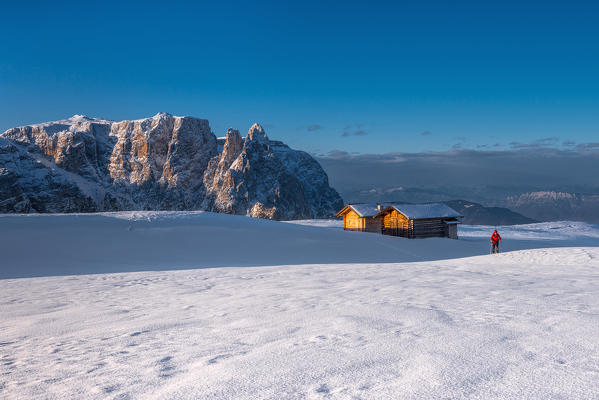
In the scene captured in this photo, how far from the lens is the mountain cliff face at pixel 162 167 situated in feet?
491

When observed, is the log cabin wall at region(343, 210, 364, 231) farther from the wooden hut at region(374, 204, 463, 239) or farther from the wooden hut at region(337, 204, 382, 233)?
the wooden hut at region(374, 204, 463, 239)

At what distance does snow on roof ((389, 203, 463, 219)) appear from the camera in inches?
1435

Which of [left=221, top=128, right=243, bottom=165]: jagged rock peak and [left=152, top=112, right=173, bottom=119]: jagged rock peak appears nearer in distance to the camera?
[left=221, top=128, right=243, bottom=165]: jagged rock peak

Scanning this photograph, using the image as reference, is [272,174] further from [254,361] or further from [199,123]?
[254,361]

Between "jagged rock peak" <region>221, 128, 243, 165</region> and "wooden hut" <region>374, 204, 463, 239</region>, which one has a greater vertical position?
"jagged rock peak" <region>221, 128, 243, 165</region>

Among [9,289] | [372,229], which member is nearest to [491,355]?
[9,289]

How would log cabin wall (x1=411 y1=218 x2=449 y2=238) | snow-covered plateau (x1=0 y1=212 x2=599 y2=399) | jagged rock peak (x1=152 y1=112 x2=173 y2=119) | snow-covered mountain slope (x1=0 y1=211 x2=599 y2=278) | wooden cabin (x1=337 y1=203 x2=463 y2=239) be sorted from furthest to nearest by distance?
1. jagged rock peak (x1=152 y1=112 x2=173 y2=119)
2. wooden cabin (x1=337 y1=203 x2=463 y2=239)
3. log cabin wall (x1=411 y1=218 x2=449 y2=238)
4. snow-covered mountain slope (x1=0 y1=211 x2=599 y2=278)
5. snow-covered plateau (x1=0 y1=212 x2=599 y2=399)

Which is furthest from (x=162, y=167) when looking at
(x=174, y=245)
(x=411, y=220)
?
(x=174, y=245)

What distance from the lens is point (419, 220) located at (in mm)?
36375

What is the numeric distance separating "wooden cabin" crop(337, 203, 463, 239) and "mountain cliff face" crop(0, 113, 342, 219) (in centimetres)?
10621

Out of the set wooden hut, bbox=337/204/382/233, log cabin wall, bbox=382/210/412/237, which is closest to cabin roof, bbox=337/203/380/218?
wooden hut, bbox=337/204/382/233

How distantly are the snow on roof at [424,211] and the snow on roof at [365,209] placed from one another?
11.2 feet

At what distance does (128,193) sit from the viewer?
15588 cm

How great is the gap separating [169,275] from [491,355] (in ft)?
37.6
